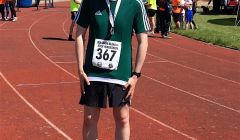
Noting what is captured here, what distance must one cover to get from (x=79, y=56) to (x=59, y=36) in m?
11.2

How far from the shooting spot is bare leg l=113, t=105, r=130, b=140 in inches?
157

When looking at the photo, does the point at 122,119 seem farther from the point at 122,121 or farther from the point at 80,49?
the point at 80,49

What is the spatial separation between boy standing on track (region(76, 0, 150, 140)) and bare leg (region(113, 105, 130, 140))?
1cm

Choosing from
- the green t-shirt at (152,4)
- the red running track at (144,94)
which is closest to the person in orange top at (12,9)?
the red running track at (144,94)

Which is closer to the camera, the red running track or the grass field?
the red running track

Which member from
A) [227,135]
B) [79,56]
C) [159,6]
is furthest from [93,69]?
[159,6]

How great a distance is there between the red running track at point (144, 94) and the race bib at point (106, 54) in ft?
5.95

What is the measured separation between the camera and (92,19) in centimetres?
391

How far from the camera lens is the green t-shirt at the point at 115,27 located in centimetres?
386

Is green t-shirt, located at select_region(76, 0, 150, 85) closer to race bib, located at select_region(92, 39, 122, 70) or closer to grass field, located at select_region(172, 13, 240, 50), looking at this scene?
race bib, located at select_region(92, 39, 122, 70)

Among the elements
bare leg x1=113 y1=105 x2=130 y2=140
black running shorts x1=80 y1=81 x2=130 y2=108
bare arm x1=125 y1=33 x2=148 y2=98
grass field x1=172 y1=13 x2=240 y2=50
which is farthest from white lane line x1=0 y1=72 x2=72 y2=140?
grass field x1=172 y1=13 x2=240 y2=50

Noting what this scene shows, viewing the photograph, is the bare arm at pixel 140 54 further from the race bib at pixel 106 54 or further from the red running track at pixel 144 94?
the red running track at pixel 144 94

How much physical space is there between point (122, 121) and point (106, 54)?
644 millimetres

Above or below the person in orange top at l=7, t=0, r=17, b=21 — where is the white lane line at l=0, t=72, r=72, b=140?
below
